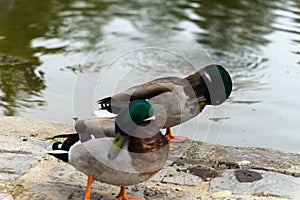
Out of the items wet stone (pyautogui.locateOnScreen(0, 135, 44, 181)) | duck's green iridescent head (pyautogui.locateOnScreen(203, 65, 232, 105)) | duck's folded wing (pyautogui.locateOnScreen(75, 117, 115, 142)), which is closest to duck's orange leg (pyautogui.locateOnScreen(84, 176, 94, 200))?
duck's folded wing (pyautogui.locateOnScreen(75, 117, 115, 142))

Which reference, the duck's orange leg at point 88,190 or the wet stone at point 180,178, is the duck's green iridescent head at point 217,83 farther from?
the duck's orange leg at point 88,190

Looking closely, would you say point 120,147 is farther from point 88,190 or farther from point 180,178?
point 180,178

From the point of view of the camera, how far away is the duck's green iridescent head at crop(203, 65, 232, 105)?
456 cm

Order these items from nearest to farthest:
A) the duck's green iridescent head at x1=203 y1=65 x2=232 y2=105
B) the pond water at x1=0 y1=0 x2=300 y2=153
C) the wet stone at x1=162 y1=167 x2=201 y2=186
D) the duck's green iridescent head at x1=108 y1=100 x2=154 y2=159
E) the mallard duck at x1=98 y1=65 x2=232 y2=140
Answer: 1. the duck's green iridescent head at x1=108 y1=100 x2=154 y2=159
2. the wet stone at x1=162 y1=167 x2=201 y2=186
3. the mallard duck at x1=98 y1=65 x2=232 y2=140
4. the duck's green iridescent head at x1=203 y1=65 x2=232 y2=105
5. the pond water at x1=0 y1=0 x2=300 y2=153

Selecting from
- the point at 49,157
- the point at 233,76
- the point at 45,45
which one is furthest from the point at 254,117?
the point at 45,45

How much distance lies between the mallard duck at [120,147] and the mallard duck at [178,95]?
0.76 meters

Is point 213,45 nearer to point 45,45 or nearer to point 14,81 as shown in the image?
point 45,45

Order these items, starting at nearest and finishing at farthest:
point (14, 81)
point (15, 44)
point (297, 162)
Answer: point (297, 162) → point (14, 81) → point (15, 44)

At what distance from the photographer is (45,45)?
8086 millimetres

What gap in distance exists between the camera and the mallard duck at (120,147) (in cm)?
296

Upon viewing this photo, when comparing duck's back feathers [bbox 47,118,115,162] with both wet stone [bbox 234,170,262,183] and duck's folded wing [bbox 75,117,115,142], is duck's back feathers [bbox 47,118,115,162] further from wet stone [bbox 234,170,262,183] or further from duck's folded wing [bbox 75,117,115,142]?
wet stone [bbox 234,170,262,183]

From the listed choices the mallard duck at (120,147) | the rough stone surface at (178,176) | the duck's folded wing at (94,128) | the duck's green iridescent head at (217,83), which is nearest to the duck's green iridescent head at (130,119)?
the mallard duck at (120,147)

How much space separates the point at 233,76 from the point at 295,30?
2218 millimetres

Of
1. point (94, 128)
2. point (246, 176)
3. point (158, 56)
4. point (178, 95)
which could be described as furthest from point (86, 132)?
point (158, 56)
